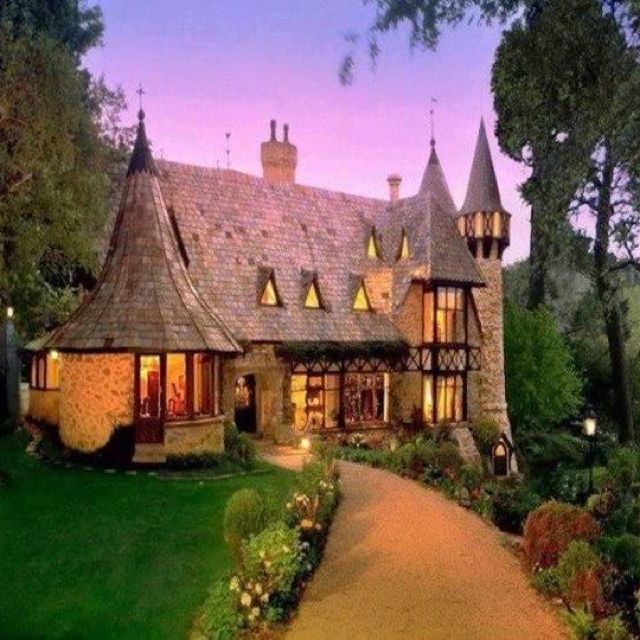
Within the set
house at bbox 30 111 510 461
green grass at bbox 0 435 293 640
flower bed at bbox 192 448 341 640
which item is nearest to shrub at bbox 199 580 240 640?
flower bed at bbox 192 448 341 640

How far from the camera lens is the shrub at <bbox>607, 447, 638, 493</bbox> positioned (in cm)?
1950

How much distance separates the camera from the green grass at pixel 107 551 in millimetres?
8734

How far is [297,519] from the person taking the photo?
38.2 feet

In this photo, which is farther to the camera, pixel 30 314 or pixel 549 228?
pixel 30 314

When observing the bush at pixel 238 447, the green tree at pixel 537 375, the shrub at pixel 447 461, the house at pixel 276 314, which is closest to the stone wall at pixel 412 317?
the house at pixel 276 314

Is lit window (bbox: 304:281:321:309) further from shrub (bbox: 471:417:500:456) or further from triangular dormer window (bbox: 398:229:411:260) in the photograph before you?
shrub (bbox: 471:417:500:456)

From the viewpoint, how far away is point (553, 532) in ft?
37.4

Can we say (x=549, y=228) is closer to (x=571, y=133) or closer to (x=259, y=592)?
(x=571, y=133)

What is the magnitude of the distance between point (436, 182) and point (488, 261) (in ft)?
15.9

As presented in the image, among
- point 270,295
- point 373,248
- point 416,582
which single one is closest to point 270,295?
point 270,295

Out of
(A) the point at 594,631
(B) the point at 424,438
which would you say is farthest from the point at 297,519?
(B) the point at 424,438

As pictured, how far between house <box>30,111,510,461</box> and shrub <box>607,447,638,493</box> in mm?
6723

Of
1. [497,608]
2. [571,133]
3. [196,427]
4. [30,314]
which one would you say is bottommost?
[497,608]

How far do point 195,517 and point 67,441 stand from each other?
693cm
